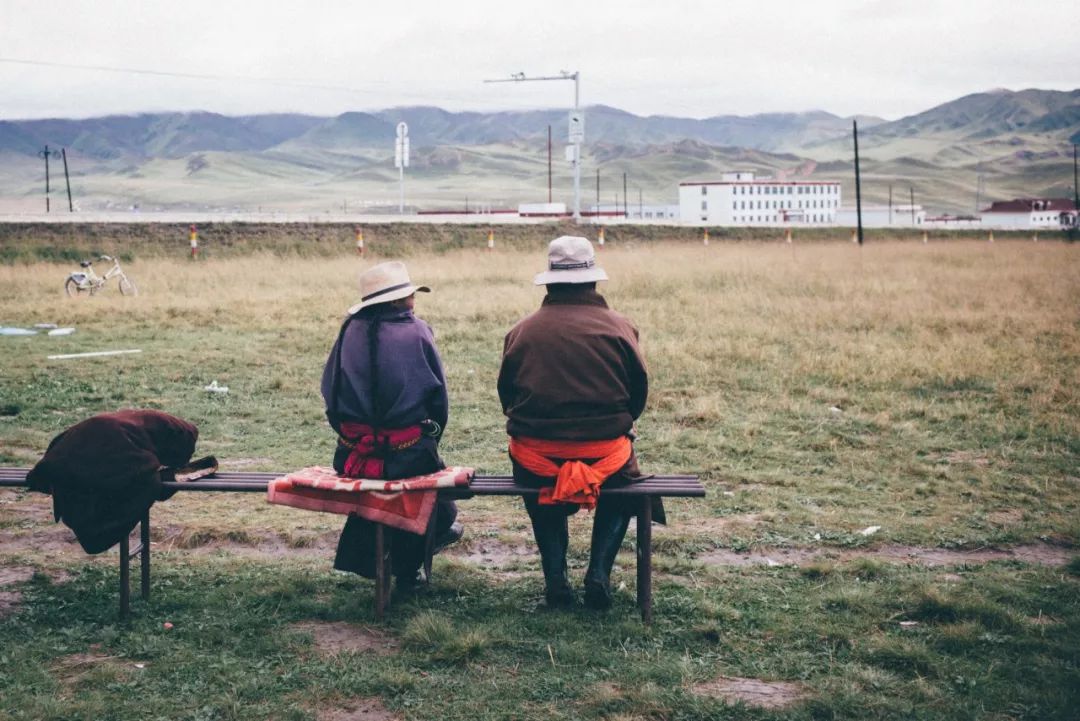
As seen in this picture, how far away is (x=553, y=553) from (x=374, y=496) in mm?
976

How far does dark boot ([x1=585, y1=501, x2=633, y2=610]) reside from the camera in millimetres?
5289

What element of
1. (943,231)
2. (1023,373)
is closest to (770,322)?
(1023,373)

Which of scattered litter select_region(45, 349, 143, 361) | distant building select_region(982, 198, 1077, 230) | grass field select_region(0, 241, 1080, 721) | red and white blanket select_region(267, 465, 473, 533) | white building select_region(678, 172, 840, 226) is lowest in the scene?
grass field select_region(0, 241, 1080, 721)

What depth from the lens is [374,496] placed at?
17.1 feet

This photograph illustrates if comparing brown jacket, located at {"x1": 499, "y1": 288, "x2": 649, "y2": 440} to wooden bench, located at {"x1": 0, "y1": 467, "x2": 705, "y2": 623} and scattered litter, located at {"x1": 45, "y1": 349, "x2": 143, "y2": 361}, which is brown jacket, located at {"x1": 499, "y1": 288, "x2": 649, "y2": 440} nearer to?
wooden bench, located at {"x1": 0, "y1": 467, "x2": 705, "y2": 623}

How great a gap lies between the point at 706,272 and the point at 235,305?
35.5ft

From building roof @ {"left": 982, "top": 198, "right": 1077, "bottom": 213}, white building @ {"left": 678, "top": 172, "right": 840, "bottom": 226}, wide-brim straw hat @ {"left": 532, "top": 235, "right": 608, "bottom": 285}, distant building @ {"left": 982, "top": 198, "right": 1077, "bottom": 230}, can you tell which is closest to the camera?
wide-brim straw hat @ {"left": 532, "top": 235, "right": 608, "bottom": 285}

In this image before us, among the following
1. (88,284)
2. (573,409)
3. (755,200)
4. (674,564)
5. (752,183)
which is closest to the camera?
(573,409)

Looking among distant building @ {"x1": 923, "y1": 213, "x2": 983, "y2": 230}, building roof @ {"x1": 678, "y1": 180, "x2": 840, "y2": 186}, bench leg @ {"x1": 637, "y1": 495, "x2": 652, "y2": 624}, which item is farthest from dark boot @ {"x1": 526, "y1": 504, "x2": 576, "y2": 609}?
building roof @ {"x1": 678, "y1": 180, "x2": 840, "y2": 186}

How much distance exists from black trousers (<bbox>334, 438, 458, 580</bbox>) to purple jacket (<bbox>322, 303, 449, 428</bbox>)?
179 mm

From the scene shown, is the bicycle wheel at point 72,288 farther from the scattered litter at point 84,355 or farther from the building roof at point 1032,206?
the building roof at point 1032,206

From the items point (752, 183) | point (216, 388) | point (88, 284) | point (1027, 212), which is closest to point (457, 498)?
point (216, 388)

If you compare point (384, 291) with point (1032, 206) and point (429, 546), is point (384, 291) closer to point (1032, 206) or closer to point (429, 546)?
point (429, 546)

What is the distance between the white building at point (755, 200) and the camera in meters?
134
